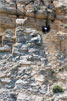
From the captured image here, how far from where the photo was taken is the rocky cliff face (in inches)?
298

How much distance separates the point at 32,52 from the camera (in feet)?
31.0

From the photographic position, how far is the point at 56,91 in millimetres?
7578

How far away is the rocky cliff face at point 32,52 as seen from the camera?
7562 millimetres

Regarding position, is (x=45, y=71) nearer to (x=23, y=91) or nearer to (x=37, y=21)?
(x=23, y=91)

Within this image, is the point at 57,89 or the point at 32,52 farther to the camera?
the point at 32,52

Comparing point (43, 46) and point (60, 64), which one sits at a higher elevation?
point (43, 46)

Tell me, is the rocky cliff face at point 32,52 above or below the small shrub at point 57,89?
above

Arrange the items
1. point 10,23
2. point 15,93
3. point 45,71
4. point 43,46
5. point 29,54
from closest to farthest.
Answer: point 15,93, point 45,71, point 29,54, point 43,46, point 10,23

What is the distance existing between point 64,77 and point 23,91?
2197 mm

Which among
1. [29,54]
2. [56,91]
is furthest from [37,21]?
[56,91]

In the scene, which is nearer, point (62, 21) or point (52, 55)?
point (52, 55)

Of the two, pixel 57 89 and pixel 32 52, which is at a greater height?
pixel 32 52

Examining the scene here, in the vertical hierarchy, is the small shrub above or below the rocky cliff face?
below

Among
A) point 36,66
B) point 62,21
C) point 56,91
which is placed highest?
point 62,21
